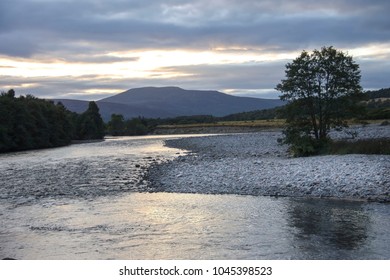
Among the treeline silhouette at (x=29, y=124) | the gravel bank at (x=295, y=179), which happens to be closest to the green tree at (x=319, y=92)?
the gravel bank at (x=295, y=179)

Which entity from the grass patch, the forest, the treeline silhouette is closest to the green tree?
the grass patch

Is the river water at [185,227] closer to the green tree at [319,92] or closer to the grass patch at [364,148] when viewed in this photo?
the grass patch at [364,148]

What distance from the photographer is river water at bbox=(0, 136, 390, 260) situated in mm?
12812

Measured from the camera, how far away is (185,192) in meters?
23.9

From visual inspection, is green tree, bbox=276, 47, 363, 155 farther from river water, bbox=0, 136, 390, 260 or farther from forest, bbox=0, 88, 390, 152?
forest, bbox=0, 88, 390, 152

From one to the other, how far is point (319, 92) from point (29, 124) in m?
66.6

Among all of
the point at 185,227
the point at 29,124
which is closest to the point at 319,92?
the point at 185,227

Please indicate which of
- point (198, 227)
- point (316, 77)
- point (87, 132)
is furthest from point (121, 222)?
point (87, 132)

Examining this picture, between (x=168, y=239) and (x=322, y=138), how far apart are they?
2657cm

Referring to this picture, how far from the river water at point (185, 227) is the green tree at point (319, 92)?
20.2 m

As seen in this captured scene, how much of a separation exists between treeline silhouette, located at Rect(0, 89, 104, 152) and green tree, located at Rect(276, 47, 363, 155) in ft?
187

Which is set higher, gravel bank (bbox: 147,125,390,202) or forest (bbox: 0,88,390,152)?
forest (bbox: 0,88,390,152)

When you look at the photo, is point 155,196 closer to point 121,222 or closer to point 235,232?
point 121,222

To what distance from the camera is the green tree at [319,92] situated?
39.5m
